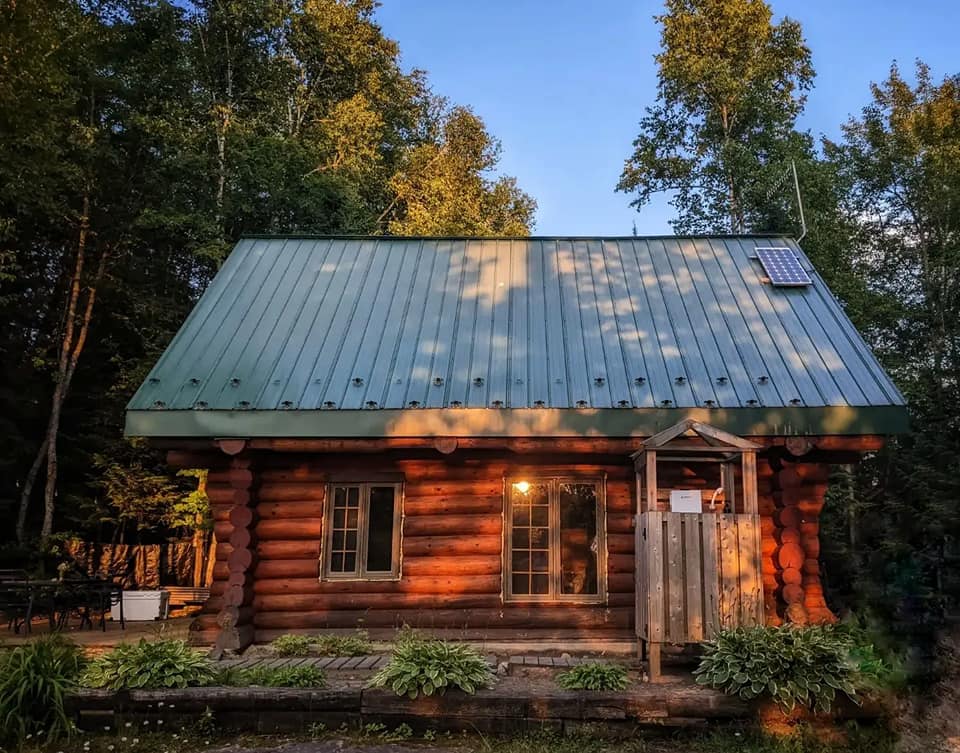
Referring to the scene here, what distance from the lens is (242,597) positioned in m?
8.85

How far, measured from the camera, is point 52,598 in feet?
35.9

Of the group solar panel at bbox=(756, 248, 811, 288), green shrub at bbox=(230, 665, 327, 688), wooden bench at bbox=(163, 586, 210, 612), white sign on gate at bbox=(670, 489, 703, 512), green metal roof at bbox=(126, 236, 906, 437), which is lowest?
wooden bench at bbox=(163, 586, 210, 612)

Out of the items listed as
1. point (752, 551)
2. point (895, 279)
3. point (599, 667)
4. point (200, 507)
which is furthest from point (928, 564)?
point (200, 507)

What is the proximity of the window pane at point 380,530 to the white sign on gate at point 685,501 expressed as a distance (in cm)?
387

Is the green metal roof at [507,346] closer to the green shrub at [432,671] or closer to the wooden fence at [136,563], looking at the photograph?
the green shrub at [432,671]

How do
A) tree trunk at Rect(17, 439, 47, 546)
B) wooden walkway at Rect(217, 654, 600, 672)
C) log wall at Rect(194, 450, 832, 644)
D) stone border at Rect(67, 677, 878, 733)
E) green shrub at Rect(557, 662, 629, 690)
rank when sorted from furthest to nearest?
tree trunk at Rect(17, 439, 47, 546), log wall at Rect(194, 450, 832, 644), wooden walkway at Rect(217, 654, 600, 672), green shrub at Rect(557, 662, 629, 690), stone border at Rect(67, 677, 878, 733)

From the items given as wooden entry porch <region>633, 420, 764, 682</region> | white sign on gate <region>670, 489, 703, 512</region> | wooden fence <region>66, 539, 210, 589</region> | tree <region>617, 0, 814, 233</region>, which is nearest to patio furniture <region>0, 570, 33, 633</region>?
wooden fence <region>66, 539, 210, 589</region>

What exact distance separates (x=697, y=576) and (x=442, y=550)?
3462 mm

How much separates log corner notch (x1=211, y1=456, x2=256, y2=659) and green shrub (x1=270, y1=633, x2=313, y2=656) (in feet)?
1.47

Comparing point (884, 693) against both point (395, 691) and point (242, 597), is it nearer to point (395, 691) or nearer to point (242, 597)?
point (395, 691)

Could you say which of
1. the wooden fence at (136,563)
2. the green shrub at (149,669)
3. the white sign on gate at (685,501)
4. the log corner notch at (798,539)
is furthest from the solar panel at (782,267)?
the wooden fence at (136,563)

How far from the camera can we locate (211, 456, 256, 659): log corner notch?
341 inches

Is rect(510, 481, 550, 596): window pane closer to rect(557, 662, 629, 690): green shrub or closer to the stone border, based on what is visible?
rect(557, 662, 629, 690): green shrub

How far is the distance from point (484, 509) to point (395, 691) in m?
3.25
